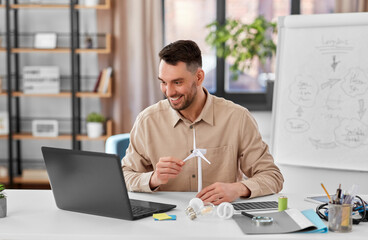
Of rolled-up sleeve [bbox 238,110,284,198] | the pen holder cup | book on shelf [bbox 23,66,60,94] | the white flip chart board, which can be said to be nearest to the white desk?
the pen holder cup

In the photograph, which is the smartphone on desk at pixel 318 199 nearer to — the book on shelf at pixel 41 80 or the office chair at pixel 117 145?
the office chair at pixel 117 145

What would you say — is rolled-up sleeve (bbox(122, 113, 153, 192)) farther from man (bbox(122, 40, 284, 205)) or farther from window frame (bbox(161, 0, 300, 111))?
Result: window frame (bbox(161, 0, 300, 111))

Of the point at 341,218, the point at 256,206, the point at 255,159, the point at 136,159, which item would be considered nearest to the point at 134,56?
the point at 136,159

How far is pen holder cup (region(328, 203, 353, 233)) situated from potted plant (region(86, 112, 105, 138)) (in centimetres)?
297

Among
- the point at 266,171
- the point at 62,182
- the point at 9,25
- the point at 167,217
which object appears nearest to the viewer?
the point at 167,217

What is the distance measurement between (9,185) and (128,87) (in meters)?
1.28

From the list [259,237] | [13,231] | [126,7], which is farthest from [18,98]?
[259,237]

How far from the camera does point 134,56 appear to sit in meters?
4.43

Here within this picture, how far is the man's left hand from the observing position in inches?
75.5

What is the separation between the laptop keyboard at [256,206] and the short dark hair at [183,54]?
619 mm

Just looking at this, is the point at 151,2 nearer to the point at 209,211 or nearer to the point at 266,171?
the point at 266,171

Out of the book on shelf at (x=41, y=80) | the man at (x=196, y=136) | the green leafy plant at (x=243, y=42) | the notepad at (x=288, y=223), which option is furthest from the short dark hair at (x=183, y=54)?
the book on shelf at (x=41, y=80)

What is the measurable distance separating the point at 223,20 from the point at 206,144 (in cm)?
241

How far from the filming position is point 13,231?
1.63 metres
